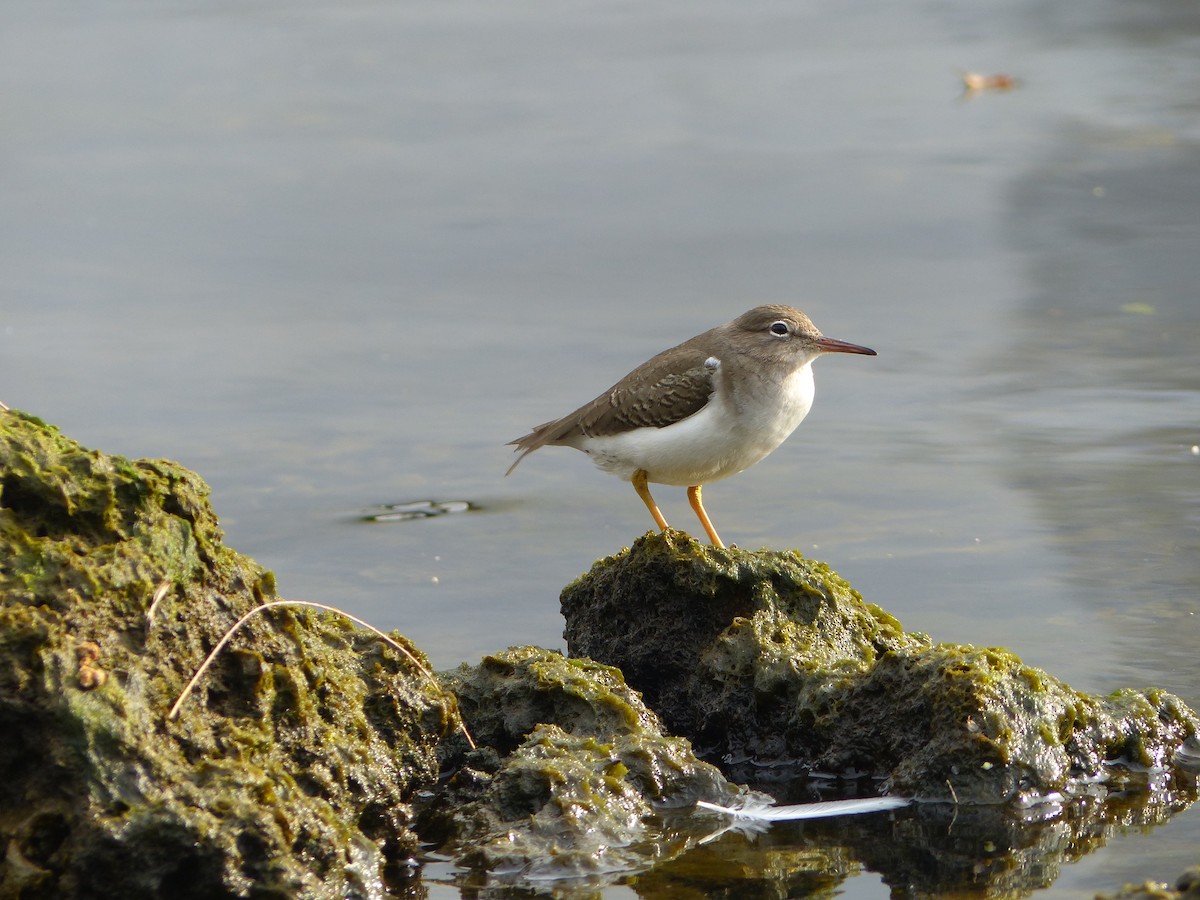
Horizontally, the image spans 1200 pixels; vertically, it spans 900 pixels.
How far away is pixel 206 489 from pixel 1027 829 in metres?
3.31

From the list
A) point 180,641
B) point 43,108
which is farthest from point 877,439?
point 43,108

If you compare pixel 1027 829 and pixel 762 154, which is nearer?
pixel 1027 829

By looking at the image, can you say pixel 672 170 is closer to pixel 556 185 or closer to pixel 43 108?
pixel 556 185

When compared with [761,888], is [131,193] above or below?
above

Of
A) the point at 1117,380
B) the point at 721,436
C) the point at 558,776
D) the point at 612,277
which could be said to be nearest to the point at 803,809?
the point at 558,776

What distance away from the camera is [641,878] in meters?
5.59

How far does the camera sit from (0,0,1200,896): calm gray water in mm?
10172

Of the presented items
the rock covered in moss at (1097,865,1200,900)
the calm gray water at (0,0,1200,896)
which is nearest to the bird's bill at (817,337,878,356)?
the calm gray water at (0,0,1200,896)

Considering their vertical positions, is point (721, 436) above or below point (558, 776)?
above

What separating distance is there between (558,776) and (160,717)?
1.45m

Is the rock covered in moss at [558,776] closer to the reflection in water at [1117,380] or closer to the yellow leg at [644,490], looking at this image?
the yellow leg at [644,490]

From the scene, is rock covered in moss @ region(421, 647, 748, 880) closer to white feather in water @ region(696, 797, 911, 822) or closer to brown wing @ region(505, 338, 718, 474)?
white feather in water @ region(696, 797, 911, 822)

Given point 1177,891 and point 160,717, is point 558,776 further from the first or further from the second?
point 1177,891

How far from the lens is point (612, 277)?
1540cm
